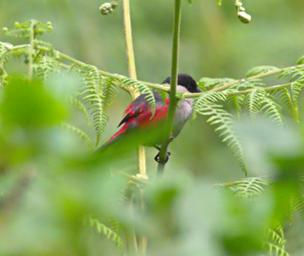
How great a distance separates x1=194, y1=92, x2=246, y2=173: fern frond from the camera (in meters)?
1.77

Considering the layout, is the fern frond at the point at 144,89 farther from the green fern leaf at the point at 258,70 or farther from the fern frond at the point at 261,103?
the green fern leaf at the point at 258,70

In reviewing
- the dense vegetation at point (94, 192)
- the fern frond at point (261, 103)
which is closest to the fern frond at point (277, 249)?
the fern frond at point (261, 103)

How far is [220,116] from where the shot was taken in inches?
72.4

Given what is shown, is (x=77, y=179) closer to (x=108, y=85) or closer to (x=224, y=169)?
(x=108, y=85)

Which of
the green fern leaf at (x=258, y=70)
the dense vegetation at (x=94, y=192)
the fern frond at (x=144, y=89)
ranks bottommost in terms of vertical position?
the dense vegetation at (x=94, y=192)

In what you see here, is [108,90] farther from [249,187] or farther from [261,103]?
[249,187]

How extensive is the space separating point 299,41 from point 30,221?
515 centimetres

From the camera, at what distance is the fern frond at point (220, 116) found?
5.80ft

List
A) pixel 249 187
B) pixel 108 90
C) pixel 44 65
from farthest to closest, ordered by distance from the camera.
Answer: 1. pixel 108 90
2. pixel 44 65
3. pixel 249 187

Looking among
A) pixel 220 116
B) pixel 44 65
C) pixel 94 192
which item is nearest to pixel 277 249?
pixel 220 116

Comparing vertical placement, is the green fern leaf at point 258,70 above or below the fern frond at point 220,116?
above

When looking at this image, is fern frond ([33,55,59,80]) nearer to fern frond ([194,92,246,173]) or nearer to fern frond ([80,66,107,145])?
fern frond ([80,66,107,145])

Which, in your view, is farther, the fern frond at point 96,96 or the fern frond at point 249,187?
the fern frond at point 96,96

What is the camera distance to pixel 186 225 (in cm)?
57
